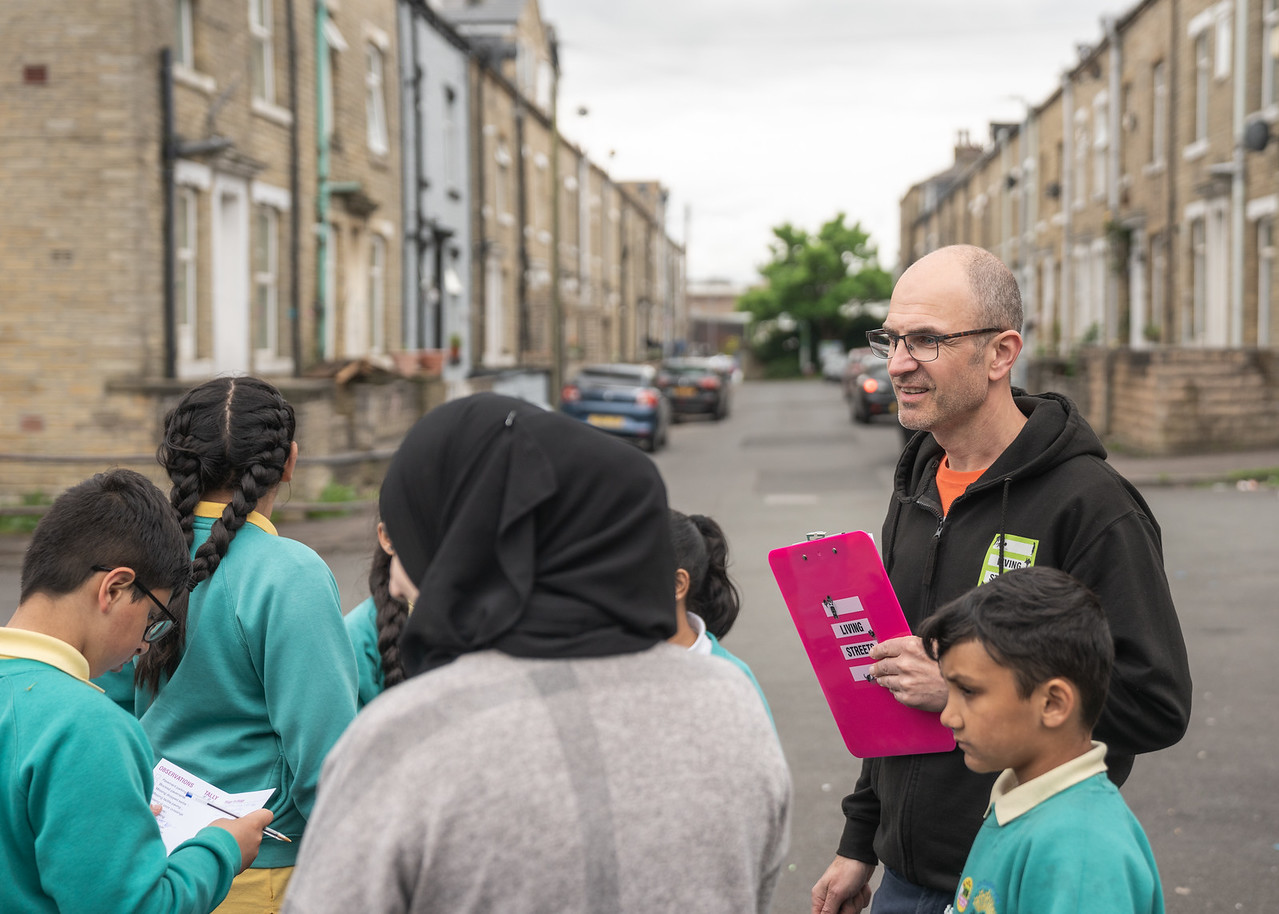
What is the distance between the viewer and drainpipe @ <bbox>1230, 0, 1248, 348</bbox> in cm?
2148

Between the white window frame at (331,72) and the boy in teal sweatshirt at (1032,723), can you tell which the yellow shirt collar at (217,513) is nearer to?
the boy in teal sweatshirt at (1032,723)

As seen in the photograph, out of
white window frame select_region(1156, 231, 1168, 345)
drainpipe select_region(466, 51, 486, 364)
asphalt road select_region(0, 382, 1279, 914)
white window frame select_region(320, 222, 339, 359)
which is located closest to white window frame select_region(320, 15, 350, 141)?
white window frame select_region(320, 222, 339, 359)

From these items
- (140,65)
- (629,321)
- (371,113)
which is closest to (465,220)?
(371,113)

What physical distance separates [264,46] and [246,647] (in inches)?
704

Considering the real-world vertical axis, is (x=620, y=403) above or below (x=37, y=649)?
above

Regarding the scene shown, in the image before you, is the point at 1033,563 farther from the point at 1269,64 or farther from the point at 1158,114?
the point at 1158,114

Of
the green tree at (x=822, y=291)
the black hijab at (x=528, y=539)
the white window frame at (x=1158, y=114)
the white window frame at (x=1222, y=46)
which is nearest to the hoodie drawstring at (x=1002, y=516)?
the black hijab at (x=528, y=539)

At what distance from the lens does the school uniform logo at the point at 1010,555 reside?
8.10 feet

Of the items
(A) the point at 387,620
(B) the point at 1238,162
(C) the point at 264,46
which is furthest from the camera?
(B) the point at 1238,162

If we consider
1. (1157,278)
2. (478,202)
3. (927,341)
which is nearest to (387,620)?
(927,341)

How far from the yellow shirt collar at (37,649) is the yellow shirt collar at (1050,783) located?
1.64 meters

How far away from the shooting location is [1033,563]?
245cm

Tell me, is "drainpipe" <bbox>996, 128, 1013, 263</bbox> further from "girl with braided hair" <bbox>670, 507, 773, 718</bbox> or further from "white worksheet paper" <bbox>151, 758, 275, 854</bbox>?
"white worksheet paper" <bbox>151, 758, 275, 854</bbox>

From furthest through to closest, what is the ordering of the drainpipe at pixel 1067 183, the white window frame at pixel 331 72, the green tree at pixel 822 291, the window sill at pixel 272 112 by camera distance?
the green tree at pixel 822 291
the drainpipe at pixel 1067 183
the white window frame at pixel 331 72
the window sill at pixel 272 112
